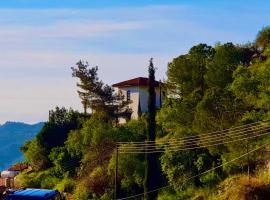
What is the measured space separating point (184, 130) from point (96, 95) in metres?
26.1

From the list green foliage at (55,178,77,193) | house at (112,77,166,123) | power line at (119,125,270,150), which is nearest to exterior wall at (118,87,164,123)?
house at (112,77,166,123)

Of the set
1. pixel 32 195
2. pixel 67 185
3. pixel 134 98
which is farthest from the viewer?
pixel 134 98

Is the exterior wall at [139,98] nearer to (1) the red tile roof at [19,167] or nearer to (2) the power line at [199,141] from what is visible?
(1) the red tile roof at [19,167]

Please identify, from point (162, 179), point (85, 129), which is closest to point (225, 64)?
point (162, 179)

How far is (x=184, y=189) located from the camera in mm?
40344

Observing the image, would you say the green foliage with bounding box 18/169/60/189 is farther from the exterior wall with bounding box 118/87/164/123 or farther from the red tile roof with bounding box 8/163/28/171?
the exterior wall with bounding box 118/87/164/123

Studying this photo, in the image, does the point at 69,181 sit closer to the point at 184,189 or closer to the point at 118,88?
the point at 184,189

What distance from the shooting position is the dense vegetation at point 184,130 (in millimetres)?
34844

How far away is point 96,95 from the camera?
65125 millimetres

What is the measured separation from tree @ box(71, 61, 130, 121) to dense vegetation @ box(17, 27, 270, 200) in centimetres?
10

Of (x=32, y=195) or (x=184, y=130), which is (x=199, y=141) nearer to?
(x=184, y=130)

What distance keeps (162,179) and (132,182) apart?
2474 millimetres

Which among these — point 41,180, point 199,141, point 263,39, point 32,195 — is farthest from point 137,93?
point 32,195

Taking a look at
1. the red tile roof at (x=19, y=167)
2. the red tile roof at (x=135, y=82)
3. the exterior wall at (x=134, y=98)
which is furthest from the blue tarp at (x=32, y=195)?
the red tile roof at (x=135, y=82)
